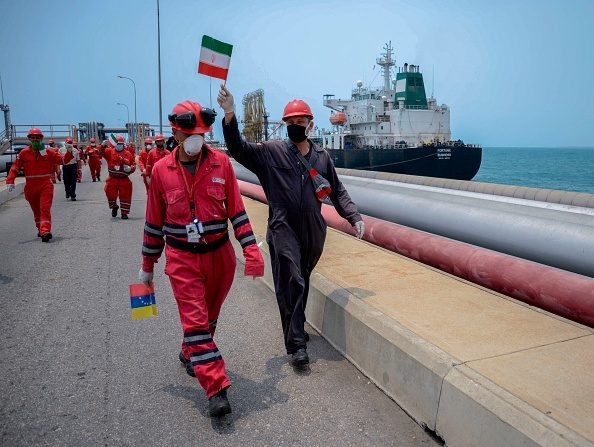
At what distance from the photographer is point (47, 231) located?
28.7ft

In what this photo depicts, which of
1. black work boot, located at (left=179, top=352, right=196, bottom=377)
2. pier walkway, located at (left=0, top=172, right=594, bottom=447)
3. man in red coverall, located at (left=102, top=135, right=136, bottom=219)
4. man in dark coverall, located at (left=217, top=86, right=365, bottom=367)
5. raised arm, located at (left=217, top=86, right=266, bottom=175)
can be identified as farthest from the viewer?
man in red coverall, located at (left=102, top=135, right=136, bottom=219)

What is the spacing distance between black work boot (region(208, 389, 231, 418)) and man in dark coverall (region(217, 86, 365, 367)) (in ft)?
2.70

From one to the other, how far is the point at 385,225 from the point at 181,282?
163 inches

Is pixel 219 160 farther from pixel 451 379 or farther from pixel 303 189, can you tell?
pixel 451 379

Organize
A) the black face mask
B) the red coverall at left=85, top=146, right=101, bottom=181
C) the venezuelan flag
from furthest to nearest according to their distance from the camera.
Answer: the red coverall at left=85, top=146, right=101, bottom=181, the black face mask, the venezuelan flag

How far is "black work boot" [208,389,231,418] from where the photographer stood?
3.06 metres

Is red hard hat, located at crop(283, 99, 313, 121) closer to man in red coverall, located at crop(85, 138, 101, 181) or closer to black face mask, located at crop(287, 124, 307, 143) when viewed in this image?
black face mask, located at crop(287, 124, 307, 143)

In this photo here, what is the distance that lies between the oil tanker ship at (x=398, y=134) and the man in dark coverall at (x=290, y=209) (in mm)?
29576

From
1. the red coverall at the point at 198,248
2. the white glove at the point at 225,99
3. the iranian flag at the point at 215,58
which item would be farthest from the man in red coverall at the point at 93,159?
the red coverall at the point at 198,248

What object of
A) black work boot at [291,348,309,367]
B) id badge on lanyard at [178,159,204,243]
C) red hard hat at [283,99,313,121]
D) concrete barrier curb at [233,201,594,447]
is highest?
red hard hat at [283,99,313,121]

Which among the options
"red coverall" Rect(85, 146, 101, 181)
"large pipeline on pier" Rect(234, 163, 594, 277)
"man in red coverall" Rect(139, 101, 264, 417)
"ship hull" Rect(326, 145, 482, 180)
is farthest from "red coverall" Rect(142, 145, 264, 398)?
"ship hull" Rect(326, 145, 482, 180)

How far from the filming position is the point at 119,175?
454 inches

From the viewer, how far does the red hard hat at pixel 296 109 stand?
402 cm

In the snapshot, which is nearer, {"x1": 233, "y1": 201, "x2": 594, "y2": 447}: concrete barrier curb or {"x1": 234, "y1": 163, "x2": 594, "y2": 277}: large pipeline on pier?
{"x1": 233, "y1": 201, "x2": 594, "y2": 447}: concrete barrier curb
